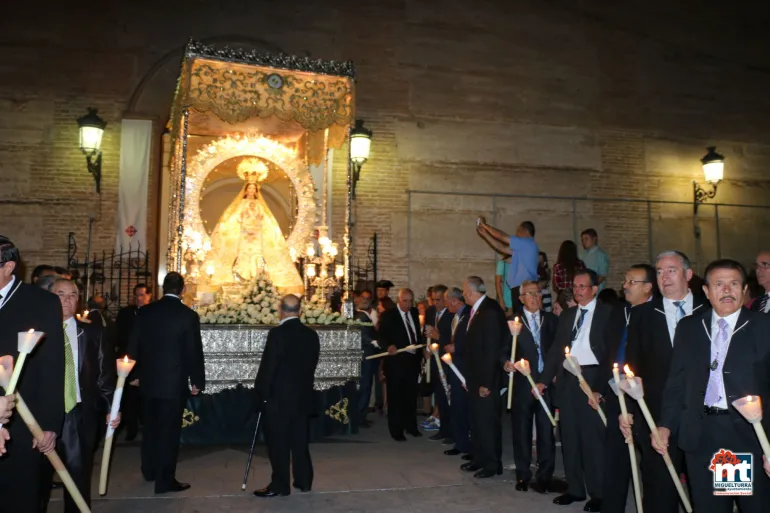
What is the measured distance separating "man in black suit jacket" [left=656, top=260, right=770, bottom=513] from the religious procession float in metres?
5.79

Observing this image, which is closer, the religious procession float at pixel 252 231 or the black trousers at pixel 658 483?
the black trousers at pixel 658 483

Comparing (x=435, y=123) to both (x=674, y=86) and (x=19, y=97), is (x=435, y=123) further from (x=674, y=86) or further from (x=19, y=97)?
(x=19, y=97)

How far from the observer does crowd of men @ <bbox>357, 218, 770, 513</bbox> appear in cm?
386

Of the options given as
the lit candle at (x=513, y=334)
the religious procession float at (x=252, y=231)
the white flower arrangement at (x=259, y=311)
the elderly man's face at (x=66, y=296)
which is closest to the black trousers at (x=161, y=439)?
the elderly man's face at (x=66, y=296)

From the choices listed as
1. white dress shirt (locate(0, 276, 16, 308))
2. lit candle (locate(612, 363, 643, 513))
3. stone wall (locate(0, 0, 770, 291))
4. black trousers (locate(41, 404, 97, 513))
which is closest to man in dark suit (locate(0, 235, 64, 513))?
white dress shirt (locate(0, 276, 16, 308))

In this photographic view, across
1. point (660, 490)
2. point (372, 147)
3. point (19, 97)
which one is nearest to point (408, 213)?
point (372, 147)

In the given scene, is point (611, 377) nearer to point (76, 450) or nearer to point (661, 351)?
point (661, 351)

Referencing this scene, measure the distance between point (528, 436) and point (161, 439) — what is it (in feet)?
11.8

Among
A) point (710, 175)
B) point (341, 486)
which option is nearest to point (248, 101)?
point (341, 486)

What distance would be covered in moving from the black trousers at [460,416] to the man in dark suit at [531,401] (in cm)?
142

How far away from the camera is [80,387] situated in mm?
5227

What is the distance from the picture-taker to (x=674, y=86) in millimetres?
15984

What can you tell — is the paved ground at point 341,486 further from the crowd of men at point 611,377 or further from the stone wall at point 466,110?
the stone wall at point 466,110

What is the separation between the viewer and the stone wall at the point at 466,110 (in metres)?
13.0
